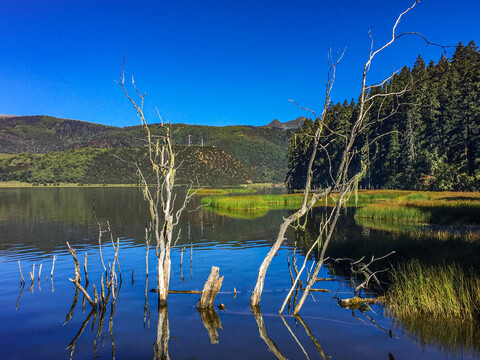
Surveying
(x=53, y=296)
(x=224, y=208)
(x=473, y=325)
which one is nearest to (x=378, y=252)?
(x=473, y=325)

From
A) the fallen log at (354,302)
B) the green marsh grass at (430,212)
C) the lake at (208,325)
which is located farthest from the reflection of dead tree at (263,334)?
the green marsh grass at (430,212)

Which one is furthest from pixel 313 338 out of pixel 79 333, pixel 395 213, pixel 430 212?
pixel 395 213

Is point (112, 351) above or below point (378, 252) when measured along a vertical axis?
below

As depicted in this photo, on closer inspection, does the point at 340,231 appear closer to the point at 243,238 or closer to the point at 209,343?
the point at 243,238

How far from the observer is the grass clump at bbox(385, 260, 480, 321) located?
37.1 ft

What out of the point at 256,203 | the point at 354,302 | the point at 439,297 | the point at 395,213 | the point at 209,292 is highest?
the point at 395,213

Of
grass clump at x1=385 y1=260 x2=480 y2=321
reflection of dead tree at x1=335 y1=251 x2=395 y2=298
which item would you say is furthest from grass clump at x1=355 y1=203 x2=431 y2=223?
grass clump at x1=385 y1=260 x2=480 y2=321

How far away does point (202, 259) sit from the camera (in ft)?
79.6

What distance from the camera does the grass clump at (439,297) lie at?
11.3 m

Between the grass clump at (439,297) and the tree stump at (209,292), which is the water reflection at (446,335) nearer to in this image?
the grass clump at (439,297)

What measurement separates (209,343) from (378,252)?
36.7 ft

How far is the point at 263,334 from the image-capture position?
11539 millimetres

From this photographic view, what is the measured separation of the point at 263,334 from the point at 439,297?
5436 mm

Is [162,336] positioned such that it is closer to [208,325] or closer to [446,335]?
[208,325]
